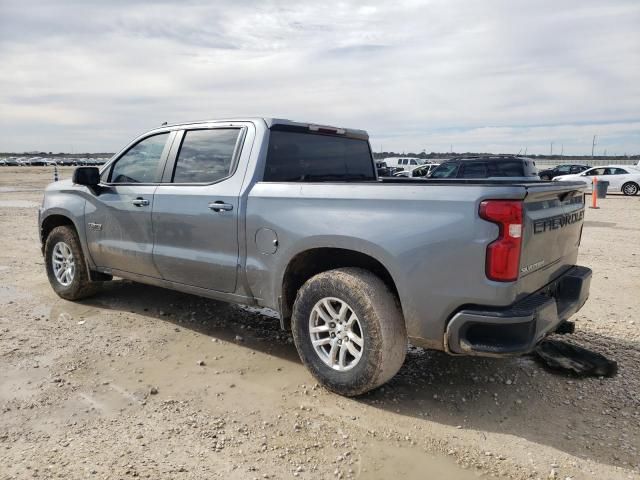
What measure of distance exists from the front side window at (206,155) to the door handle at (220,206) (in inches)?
9.6

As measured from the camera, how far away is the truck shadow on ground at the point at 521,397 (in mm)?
3020

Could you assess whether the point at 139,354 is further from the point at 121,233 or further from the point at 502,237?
the point at 502,237

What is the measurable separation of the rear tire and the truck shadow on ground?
22.0m

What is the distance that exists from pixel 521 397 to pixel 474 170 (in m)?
11.8

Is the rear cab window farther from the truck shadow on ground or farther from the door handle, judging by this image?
the door handle

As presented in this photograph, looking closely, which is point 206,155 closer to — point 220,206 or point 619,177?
point 220,206

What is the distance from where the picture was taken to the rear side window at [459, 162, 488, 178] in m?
14.2

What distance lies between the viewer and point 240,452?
9.39 ft

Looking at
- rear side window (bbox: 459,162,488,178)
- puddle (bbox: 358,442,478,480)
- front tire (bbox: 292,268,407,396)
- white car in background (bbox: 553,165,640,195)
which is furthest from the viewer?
white car in background (bbox: 553,165,640,195)

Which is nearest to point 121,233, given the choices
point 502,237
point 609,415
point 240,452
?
point 240,452

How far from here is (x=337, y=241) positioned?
11.0 feet

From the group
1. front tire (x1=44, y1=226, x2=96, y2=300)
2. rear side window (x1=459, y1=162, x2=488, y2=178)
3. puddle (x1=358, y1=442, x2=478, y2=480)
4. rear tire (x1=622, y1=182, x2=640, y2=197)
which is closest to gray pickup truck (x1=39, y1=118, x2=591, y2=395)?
front tire (x1=44, y1=226, x2=96, y2=300)

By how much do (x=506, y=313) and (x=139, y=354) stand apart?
299cm

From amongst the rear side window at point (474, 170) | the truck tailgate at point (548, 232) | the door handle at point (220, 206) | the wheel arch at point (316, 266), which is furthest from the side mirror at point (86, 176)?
the rear side window at point (474, 170)
